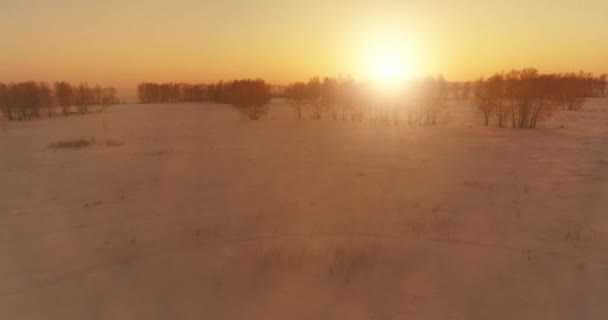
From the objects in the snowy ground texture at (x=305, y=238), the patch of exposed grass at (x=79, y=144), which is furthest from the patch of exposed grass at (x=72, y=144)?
the snowy ground texture at (x=305, y=238)

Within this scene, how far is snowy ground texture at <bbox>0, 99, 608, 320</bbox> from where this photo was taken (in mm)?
3643

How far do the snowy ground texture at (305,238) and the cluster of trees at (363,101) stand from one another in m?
12.4

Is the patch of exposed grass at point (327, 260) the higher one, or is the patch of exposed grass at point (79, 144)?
the patch of exposed grass at point (79, 144)

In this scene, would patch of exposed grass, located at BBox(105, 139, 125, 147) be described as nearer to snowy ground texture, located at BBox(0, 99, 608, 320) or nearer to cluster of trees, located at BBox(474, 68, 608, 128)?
snowy ground texture, located at BBox(0, 99, 608, 320)

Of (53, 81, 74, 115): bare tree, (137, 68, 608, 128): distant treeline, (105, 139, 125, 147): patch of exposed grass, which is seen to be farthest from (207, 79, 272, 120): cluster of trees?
(53, 81, 74, 115): bare tree

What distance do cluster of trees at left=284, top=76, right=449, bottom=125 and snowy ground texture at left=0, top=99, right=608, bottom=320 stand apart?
1236 centimetres

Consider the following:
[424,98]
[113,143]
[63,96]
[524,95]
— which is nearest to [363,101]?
[424,98]

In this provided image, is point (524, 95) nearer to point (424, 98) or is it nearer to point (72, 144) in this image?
point (424, 98)

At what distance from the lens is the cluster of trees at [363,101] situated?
874 inches

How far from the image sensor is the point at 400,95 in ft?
113

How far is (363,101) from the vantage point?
29750 millimetres

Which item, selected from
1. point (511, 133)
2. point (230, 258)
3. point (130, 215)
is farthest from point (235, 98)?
point (230, 258)

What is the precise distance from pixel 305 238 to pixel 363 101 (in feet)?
84.8

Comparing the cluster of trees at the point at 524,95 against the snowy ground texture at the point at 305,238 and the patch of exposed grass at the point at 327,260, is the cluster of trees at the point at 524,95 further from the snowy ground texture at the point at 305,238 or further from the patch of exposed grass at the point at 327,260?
the patch of exposed grass at the point at 327,260
